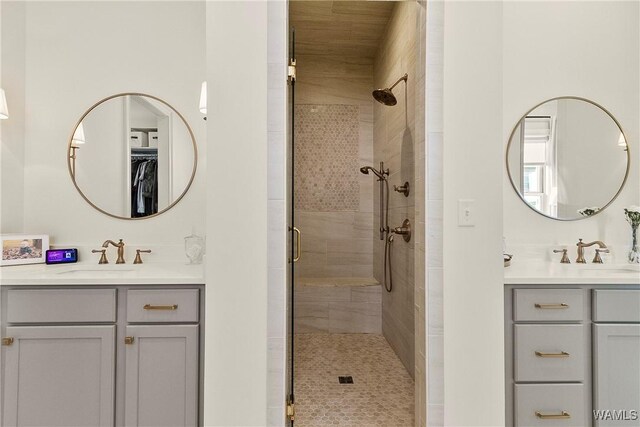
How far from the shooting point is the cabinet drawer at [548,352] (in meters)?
1.63

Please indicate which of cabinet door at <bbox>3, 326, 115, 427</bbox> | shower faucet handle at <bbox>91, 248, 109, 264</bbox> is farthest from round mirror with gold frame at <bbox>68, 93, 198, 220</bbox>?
cabinet door at <bbox>3, 326, 115, 427</bbox>

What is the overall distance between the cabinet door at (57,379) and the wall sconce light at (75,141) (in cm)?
→ 113

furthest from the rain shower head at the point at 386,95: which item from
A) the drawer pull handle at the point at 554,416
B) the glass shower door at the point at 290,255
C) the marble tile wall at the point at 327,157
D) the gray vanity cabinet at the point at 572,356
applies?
the drawer pull handle at the point at 554,416

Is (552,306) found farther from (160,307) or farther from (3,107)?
(3,107)

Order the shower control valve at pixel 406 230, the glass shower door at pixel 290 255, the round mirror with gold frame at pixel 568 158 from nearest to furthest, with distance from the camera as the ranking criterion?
1. the glass shower door at pixel 290 255
2. the round mirror with gold frame at pixel 568 158
3. the shower control valve at pixel 406 230

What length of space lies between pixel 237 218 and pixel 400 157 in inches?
70.3

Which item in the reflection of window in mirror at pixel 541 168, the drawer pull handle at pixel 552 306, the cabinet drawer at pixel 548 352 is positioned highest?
the reflection of window in mirror at pixel 541 168

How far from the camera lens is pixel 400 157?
2926 mm

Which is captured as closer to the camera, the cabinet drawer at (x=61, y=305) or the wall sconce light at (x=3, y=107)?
the cabinet drawer at (x=61, y=305)

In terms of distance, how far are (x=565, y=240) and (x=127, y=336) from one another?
2.69m

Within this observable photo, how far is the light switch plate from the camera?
5.31 feet

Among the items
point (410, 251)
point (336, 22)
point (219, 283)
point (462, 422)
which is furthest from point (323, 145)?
point (462, 422)

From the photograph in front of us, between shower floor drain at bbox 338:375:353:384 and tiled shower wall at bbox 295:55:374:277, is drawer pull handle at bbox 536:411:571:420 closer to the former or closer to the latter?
shower floor drain at bbox 338:375:353:384

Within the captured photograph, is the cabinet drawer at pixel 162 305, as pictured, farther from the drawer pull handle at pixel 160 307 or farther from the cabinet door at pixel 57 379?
the cabinet door at pixel 57 379
